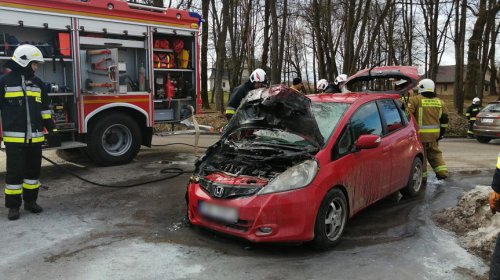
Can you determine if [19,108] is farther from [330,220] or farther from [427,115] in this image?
[427,115]

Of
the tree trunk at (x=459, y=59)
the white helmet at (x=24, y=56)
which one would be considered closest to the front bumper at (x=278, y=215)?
the white helmet at (x=24, y=56)

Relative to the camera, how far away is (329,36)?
2439 centimetres

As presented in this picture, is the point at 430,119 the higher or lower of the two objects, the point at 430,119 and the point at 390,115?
the lower

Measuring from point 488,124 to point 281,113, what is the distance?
41.3 ft

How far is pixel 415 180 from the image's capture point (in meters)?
6.72

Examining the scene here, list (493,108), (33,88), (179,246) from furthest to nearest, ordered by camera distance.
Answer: (493,108), (33,88), (179,246)

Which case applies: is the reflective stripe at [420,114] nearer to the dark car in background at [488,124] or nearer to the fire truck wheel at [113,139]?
the fire truck wheel at [113,139]

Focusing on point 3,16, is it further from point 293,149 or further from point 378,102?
point 378,102

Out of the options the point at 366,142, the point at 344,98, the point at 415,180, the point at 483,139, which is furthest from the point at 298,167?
the point at 483,139

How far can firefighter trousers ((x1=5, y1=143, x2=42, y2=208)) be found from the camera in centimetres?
536

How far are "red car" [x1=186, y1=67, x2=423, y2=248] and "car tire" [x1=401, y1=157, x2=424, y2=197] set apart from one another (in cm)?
34

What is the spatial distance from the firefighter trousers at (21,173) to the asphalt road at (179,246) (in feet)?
0.84

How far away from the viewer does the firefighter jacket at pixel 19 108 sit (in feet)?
17.6

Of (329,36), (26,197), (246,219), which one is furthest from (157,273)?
(329,36)
